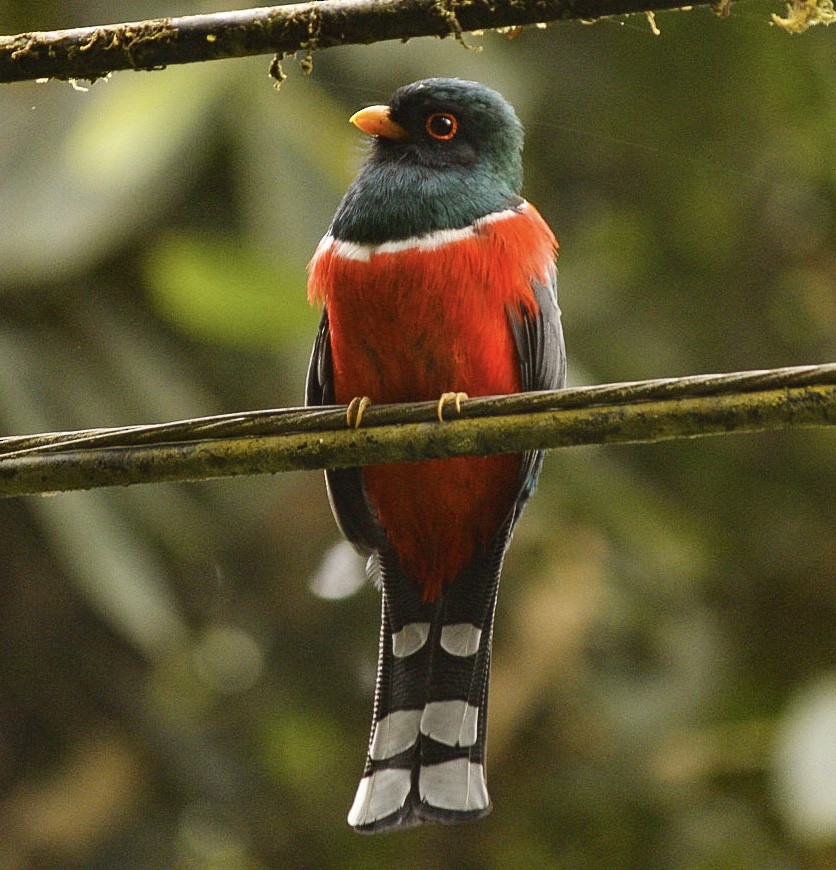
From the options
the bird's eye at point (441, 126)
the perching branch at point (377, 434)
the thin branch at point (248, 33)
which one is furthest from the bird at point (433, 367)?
the thin branch at point (248, 33)

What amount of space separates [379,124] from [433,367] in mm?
793

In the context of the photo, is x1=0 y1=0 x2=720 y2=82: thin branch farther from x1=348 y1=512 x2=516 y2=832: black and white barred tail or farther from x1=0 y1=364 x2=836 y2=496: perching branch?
x1=348 y1=512 x2=516 y2=832: black and white barred tail

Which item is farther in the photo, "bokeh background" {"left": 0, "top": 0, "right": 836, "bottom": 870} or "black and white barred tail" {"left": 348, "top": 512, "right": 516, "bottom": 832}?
"bokeh background" {"left": 0, "top": 0, "right": 836, "bottom": 870}

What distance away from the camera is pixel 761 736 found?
19.5 feet

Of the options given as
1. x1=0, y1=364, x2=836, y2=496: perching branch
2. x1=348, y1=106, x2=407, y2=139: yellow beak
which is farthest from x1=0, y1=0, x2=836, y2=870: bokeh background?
x1=0, y1=364, x2=836, y2=496: perching branch

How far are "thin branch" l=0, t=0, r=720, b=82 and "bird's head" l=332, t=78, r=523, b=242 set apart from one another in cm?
106

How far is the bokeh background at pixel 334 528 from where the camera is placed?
497 centimetres

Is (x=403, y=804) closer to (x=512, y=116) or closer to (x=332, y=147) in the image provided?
(x=512, y=116)

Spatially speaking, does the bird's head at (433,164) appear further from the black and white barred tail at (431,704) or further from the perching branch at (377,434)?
the perching branch at (377,434)

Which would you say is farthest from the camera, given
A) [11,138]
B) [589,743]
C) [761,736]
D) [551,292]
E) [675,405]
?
[589,743]

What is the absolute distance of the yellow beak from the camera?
3863 mm

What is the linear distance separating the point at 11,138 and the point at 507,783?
3.64 m

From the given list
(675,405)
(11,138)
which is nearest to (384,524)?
(675,405)

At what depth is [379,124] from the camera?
3.87m
